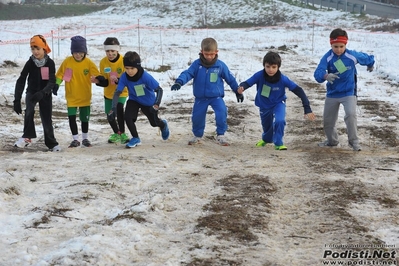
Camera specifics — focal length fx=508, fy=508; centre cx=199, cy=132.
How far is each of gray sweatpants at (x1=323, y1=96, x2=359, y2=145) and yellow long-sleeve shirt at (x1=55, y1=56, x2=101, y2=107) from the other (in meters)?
3.59

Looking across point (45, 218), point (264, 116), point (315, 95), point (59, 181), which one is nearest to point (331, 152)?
point (264, 116)

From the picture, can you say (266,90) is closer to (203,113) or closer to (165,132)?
(203,113)

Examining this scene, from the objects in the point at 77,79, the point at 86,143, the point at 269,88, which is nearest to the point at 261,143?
the point at 269,88

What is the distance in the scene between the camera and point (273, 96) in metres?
7.89

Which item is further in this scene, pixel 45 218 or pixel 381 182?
pixel 381 182

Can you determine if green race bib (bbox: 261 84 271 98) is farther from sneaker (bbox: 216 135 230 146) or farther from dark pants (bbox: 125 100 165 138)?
dark pants (bbox: 125 100 165 138)

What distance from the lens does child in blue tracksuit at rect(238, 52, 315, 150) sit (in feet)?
25.1

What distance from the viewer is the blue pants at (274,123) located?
25.1 ft

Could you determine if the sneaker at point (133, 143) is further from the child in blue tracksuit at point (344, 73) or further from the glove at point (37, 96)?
the child in blue tracksuit at point (344, 73)

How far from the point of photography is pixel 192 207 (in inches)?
184

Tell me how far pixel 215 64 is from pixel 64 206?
4.02 meters

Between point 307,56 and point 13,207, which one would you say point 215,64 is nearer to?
point 13,207

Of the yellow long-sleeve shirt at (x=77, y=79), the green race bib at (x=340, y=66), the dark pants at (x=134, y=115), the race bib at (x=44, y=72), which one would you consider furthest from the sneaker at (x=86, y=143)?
the green race bib at (x=340, y=66)

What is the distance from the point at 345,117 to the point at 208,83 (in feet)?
6.97
